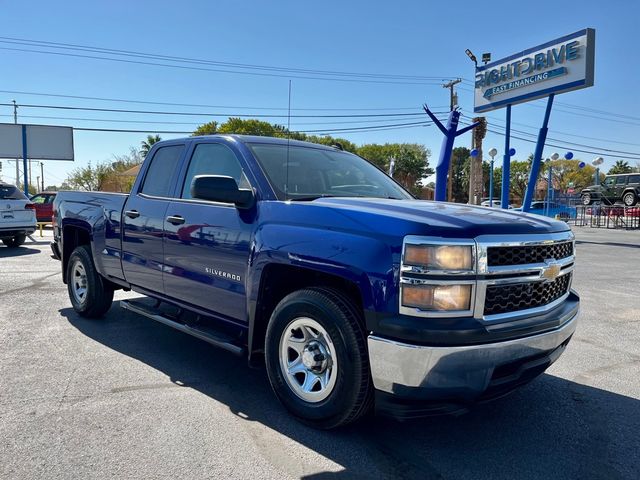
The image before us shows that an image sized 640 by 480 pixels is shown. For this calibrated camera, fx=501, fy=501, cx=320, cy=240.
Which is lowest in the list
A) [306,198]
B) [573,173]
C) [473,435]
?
[473,435]

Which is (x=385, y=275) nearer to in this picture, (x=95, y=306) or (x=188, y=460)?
(x=188, y=460)

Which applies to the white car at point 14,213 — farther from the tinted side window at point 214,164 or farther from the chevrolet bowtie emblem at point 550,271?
the chevrolet bowtie emblem at point 550,271

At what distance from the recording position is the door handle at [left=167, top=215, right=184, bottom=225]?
404cm

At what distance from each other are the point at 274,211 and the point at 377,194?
1.06 m

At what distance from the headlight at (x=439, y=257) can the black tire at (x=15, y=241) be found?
13676 mm

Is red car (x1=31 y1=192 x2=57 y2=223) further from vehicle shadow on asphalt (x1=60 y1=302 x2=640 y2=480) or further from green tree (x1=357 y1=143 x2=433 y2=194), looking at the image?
green tree (x1=357 y1=143 x2=433 y2=194)

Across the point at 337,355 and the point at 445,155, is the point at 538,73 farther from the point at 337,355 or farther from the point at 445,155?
the point at 337,355

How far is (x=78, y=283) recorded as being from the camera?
589cm

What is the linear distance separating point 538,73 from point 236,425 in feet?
68.3

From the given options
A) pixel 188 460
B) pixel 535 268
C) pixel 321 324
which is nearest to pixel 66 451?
pixel 188 460

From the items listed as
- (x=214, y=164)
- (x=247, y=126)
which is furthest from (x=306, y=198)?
(x=247, y=126)

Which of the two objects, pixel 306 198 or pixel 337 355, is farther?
pixel 306 198

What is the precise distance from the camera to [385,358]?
2607 mm

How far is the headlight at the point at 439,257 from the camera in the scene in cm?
257
